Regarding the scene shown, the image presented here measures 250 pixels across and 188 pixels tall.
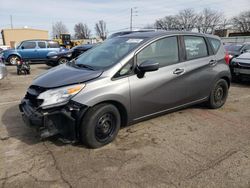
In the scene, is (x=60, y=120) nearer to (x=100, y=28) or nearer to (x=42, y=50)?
(x=42, y=50)

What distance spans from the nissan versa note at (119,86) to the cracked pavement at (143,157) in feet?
1.01

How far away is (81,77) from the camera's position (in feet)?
10.5

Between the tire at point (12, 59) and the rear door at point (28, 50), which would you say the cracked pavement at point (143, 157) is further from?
the tire at point (12, 59)

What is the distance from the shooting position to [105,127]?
10.8ft

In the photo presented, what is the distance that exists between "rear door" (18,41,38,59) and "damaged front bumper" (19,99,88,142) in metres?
13.1

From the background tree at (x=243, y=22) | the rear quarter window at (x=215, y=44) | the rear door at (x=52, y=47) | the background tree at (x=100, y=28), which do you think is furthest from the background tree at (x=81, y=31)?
the rear quarter window at (x=215, y=44)

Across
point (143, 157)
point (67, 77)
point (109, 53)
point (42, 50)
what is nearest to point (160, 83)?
point (109, 53)

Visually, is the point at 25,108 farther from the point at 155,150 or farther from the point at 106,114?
the point at 155,150

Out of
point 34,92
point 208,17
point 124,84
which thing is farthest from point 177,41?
point 208,17

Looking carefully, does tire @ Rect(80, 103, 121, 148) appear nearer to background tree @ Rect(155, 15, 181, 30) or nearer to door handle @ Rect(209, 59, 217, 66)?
door handle @ Rect(209, 59, 217, 66)

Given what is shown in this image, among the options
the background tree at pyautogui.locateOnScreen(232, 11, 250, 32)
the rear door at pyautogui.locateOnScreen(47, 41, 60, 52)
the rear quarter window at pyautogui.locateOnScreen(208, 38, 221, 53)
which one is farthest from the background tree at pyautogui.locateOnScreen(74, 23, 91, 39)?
the rear quarter window at pyautogui.locateOnScreen(208, 38, 221, 53)

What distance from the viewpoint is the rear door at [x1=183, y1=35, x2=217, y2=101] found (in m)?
4.21

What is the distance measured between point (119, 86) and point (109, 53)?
857mm

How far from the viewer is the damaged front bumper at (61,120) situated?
9.76 ft
